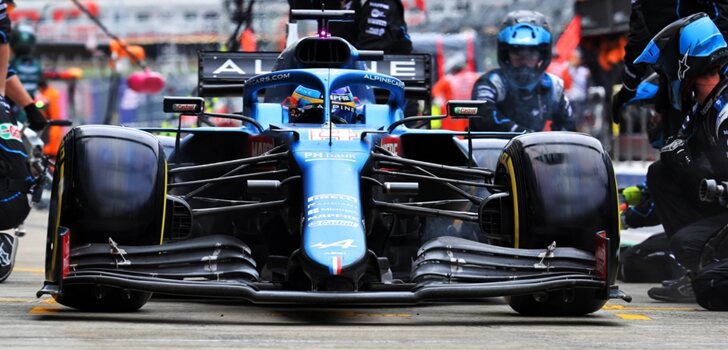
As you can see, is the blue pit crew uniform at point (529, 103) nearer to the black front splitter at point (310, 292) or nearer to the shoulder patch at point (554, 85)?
the shoulder patch at point (554, 85)

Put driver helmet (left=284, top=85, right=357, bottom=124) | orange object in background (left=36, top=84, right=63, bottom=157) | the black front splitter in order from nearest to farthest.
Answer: the black front splitter
driver helmet (left=284, top=85, right=357, bottom=124)
orange object in background (left=36, top=84, right=63, bottom=157)

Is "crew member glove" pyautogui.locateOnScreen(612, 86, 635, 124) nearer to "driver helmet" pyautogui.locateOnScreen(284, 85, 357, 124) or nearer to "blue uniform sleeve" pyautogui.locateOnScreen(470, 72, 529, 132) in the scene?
"blue uniform sleeve" pyautogui.locateOnScreen(470, 72, 529, 132)

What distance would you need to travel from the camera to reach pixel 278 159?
687 centimetres

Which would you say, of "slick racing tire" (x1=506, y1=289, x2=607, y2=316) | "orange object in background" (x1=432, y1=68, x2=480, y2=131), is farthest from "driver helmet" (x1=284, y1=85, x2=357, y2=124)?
"orange object in background" (x1=432, y1=68, x2=480, y2=131)

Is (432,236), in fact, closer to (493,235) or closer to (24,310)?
(493,235)

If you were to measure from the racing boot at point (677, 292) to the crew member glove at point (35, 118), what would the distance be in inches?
165

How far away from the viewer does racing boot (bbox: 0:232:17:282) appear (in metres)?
8.84

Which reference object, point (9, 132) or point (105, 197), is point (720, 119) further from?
point (9, 132)

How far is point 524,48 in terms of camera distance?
1171cm

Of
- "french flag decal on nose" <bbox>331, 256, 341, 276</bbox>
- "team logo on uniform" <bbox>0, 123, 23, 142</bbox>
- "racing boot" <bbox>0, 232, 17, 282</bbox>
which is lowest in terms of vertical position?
"racing boot" <bbox>0, 232, 17, 282</bbox>

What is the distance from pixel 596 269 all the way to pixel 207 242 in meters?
1.62

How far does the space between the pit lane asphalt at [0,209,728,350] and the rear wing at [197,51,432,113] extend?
288cm

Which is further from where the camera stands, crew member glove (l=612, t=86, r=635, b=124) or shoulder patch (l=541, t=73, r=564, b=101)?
shoulder patch (l=541, t=73, r=564, b=101)

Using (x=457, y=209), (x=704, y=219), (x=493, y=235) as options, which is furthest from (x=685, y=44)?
(x=493, y=235)
